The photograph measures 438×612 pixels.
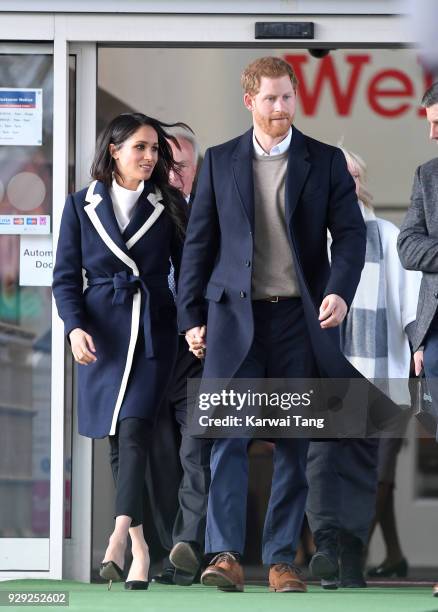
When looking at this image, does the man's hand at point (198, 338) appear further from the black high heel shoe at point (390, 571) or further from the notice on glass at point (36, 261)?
the black high heel shoe at point (390, 571)

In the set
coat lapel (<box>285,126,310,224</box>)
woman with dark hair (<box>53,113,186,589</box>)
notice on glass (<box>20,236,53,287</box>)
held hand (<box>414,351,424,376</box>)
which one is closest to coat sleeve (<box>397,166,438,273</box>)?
held hand (<box>414,351,424,376</box>)

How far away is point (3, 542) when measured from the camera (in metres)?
8.24

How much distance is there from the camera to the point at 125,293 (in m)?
7.40

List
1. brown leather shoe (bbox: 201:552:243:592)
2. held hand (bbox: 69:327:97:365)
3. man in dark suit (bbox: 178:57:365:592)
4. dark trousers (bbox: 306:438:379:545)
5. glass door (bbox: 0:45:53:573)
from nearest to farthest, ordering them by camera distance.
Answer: brown leather shoe (bbox: 201:552:243:592), man in dark suit (bbox: 178:57:365:592), held hand (bbox: 69:327:97:365), dark trousers (bbox: 306:438:379:545), glass door (bbox: 0:45:53:573)

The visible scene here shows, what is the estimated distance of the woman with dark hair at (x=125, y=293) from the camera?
730cm

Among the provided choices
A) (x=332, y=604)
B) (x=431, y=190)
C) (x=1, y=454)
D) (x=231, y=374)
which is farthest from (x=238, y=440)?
(x=1, y=454)

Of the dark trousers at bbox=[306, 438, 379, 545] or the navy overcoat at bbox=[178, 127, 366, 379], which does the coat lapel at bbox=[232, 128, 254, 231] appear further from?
the dark trousers at bbox=[306, 438, 379, 545]

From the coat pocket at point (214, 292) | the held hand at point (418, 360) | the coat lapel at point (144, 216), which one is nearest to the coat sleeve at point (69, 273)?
the coat lapel at point (144, 216)

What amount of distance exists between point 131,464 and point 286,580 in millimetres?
785

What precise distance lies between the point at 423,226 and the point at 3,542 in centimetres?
251

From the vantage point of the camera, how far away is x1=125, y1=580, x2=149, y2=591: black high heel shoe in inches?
289

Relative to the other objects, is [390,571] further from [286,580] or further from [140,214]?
[140,214]

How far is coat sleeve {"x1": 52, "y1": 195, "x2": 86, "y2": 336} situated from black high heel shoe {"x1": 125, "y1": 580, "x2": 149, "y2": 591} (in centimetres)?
103

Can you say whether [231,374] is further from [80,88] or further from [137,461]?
[80,88]
